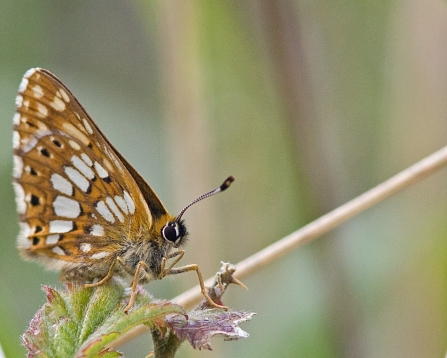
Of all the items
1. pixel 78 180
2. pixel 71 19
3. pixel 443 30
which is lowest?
pixel 443 30

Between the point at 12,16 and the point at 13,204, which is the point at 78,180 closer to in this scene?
the point at 13,204

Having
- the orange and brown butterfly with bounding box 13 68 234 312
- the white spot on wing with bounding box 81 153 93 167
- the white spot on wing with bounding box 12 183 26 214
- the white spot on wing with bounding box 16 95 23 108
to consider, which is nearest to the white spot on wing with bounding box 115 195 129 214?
the orange and brown butterfly with bounding box 13 68 234 312

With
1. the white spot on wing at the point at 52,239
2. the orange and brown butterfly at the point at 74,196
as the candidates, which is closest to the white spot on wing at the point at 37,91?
the orange and brown butterfly at the point at 74,196

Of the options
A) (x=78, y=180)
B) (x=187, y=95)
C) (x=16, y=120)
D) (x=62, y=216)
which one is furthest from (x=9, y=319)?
(x=187, y=95)

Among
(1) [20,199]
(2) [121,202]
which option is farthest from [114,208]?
(1) [20,199]

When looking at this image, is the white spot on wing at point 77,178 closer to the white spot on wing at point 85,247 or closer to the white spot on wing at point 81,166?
the white spot on wing at point 81,166

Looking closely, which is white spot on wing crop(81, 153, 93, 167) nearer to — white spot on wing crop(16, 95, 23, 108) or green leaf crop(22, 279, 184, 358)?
white spot on wing crop(16, 95, 23, 108)
